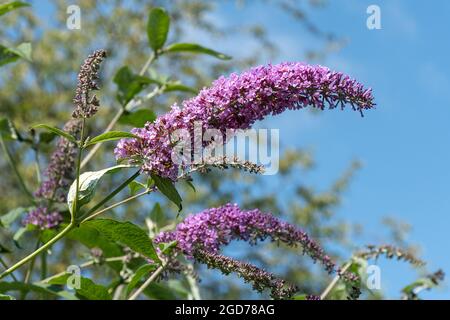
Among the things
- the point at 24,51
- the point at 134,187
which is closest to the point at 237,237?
the point at 134,187

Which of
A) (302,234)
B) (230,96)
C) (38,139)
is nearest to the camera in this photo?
(230,96)

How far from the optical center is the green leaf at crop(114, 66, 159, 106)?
2.88 m

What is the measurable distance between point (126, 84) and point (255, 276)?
147 cm

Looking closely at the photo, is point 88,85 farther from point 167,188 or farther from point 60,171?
point 60,171

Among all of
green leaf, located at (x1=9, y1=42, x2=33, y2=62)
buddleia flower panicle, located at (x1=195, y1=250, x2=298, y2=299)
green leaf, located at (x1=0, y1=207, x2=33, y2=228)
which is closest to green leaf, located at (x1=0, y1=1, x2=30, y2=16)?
green leaf, located at (x1=9, y1=42, x2=33, y2=62)

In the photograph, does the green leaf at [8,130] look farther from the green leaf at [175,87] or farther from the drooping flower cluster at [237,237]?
the drooping flower cluster at [237,237]

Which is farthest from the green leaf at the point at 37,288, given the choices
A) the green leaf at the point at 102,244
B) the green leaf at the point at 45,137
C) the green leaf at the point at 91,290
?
the green leaf at the point at 45,137

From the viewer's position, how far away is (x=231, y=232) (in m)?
1.81

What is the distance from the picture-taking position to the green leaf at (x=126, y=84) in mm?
2877

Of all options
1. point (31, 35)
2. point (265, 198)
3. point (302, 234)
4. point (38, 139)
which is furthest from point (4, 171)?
point (302, 234)
